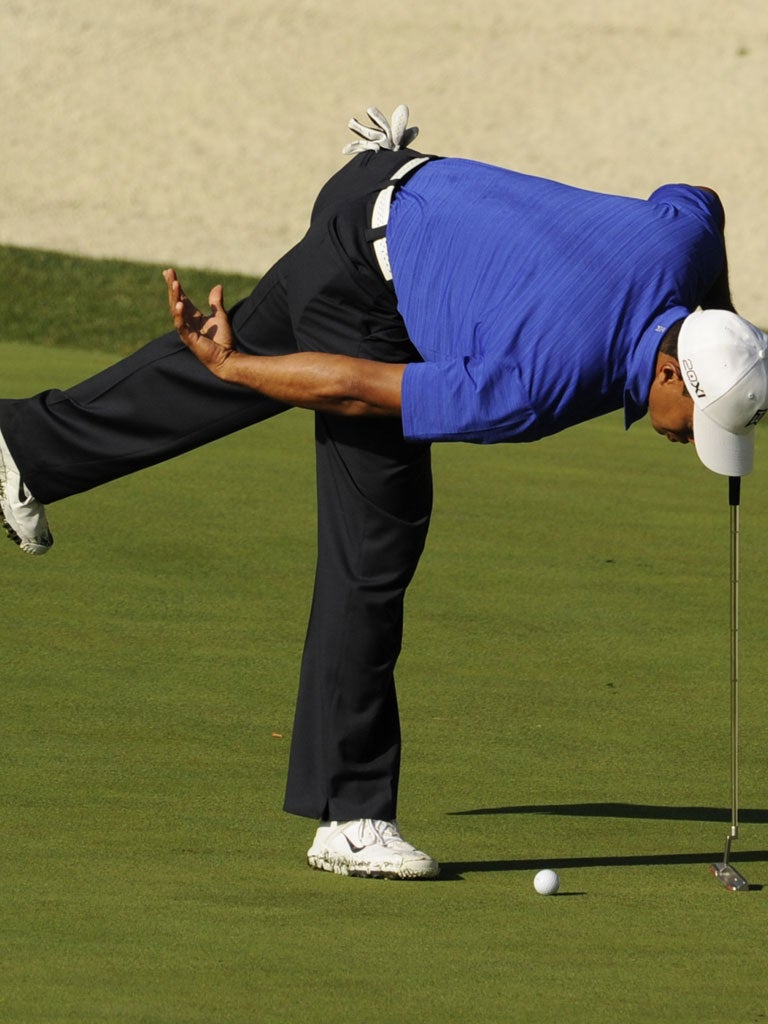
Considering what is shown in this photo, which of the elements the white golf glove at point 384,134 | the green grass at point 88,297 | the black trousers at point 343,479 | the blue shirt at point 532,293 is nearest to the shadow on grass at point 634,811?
the black trousers at point 343,479

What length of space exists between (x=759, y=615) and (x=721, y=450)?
309 cm

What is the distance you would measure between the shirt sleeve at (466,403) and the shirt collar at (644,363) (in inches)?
7.2

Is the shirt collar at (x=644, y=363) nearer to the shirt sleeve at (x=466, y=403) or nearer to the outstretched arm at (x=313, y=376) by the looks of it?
the shirt sleeve at (x=466, y=403)

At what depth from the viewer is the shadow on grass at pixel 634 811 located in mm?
5066

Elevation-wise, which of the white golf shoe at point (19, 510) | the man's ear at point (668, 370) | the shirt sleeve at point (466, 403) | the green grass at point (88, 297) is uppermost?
the man's ear at point (668, 370)

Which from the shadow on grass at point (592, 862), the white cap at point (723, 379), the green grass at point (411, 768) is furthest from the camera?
the shadow on grass at point (592, 862)

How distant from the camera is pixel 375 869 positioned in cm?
459

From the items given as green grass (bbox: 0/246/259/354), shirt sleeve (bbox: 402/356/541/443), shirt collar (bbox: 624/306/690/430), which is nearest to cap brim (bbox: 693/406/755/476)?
shirt collar (bbox: 624/306/690/430)

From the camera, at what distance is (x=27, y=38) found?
846 inches

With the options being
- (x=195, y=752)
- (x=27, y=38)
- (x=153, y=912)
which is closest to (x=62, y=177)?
(x=27, y=38)

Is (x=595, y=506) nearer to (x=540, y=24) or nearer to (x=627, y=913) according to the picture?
(x=627, y=913)

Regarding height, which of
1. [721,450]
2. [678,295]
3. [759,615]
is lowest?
[759,615]

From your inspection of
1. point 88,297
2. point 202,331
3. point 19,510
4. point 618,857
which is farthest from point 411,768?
point 88,297

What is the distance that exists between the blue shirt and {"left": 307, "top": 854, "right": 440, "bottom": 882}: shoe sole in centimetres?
89
